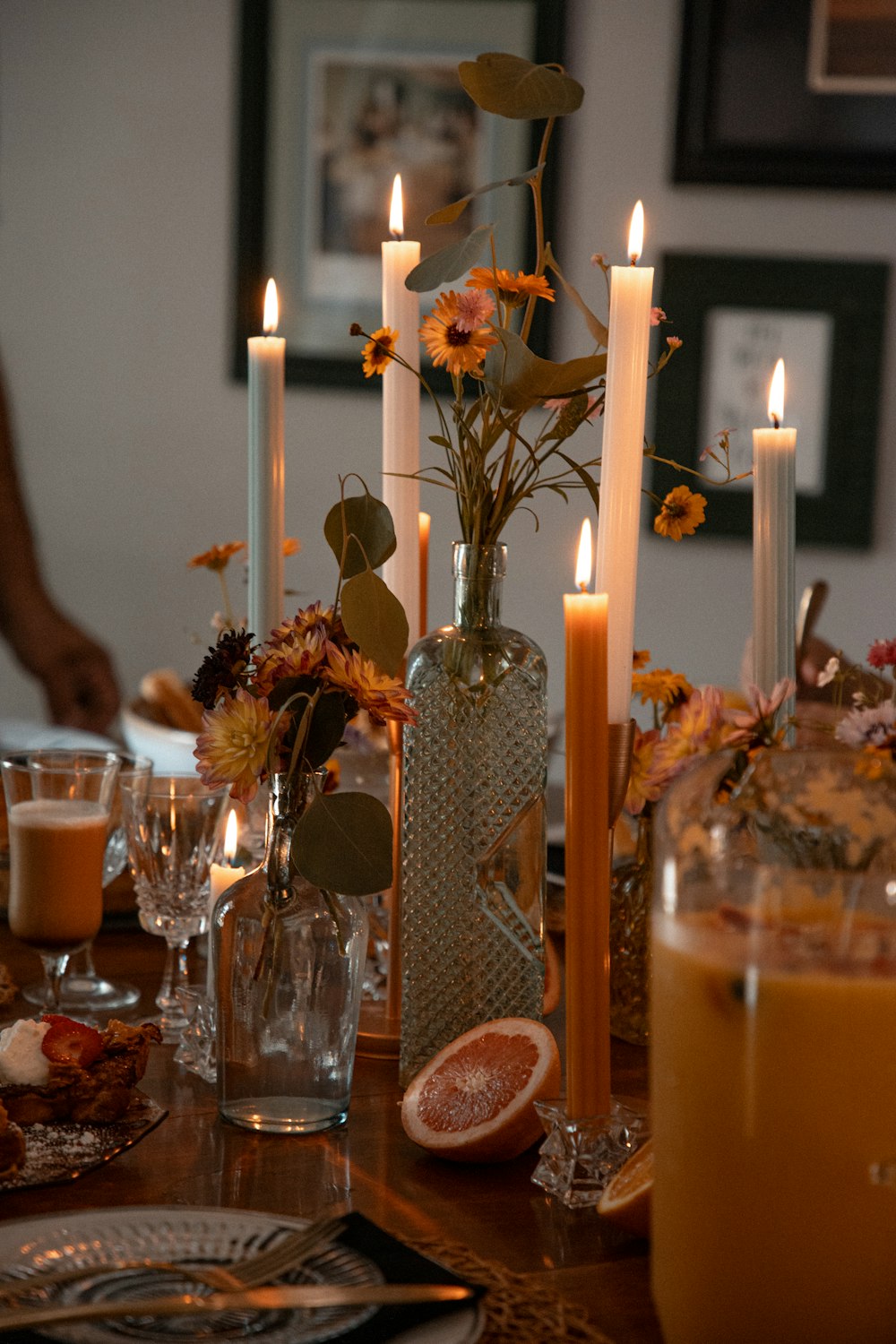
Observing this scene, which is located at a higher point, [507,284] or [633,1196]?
[507,284]

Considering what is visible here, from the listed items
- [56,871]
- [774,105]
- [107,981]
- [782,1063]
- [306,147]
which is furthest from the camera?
[306,147]

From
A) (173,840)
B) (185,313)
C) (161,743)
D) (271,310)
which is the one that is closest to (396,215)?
(271,310)

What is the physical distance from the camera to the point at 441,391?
9.31 ft

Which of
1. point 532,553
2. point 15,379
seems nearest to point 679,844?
point 532,553

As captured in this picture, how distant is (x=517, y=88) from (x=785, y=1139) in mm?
521

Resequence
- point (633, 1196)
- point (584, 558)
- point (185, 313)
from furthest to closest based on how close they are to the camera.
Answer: point (185, 313) < point (584, 558) < point (633, 1196)

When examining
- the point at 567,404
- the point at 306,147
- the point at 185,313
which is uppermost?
the point at 306,147

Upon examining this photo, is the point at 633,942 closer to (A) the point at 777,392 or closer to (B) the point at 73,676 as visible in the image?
(A) the point at 777,392

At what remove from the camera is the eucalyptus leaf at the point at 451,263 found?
2.45ft

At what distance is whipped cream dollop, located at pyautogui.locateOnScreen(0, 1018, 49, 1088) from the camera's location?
728 millimetres

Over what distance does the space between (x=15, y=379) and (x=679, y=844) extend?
2.76 metres

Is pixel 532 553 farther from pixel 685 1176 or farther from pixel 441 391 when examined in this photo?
pixel 685 1176

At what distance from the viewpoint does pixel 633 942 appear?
903mm

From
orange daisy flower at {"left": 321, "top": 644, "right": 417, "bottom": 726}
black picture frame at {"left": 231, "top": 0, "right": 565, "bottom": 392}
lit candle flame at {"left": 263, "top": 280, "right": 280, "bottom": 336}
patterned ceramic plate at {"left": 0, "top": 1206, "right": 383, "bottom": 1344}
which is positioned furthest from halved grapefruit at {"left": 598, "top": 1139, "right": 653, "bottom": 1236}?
black picture frame at {"left": 231, "top": 0, "right": 565, "bottom": 392}
